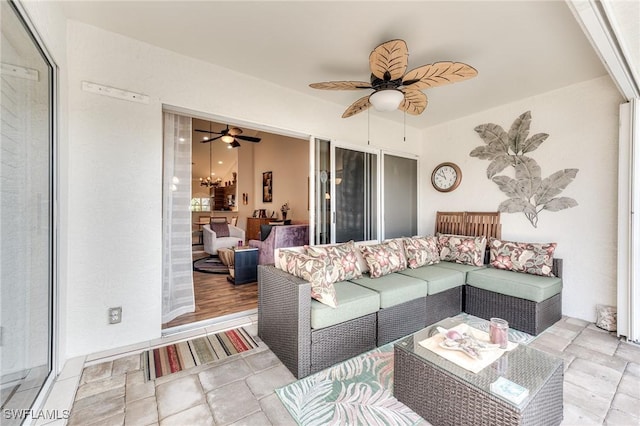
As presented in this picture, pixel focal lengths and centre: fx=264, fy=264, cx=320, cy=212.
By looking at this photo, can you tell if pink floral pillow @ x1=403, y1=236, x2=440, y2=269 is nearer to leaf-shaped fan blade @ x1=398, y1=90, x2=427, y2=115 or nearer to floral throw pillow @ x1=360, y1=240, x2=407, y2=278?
floral throw pillow @ x1=360, y1=240, x2=407, y2=278

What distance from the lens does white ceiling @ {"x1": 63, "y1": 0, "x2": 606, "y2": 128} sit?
1.93 meters

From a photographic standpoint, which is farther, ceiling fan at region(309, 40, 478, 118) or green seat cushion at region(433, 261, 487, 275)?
green seat cushion at region(433, 261, 487, 275)

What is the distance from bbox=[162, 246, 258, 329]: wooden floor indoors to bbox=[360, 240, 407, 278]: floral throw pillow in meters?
1.53

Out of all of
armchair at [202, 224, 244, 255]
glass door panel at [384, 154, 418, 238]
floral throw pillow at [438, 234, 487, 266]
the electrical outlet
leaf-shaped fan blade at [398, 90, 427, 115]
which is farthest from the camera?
armchair at [202, 224, 244, 255]

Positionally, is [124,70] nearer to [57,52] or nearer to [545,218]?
[57,52]

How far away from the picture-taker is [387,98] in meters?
2.17

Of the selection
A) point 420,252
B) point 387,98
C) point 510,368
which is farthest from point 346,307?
point 387,98

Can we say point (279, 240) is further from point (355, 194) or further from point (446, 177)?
point (446, 177)

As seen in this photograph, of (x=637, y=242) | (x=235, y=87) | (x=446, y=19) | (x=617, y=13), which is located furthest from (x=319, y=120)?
(x=637, y=242)

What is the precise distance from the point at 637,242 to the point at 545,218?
33.4 inches

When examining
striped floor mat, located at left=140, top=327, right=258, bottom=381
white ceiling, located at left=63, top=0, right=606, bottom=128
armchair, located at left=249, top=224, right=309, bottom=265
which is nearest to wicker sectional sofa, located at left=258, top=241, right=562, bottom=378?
striped floor mat, located at left=140, top=327, right=258, bottom=381

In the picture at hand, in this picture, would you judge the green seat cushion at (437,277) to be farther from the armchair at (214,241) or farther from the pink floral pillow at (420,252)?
the armchair at (214,241)

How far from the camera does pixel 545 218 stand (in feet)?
10.7

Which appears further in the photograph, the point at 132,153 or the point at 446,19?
the point at 132,153
